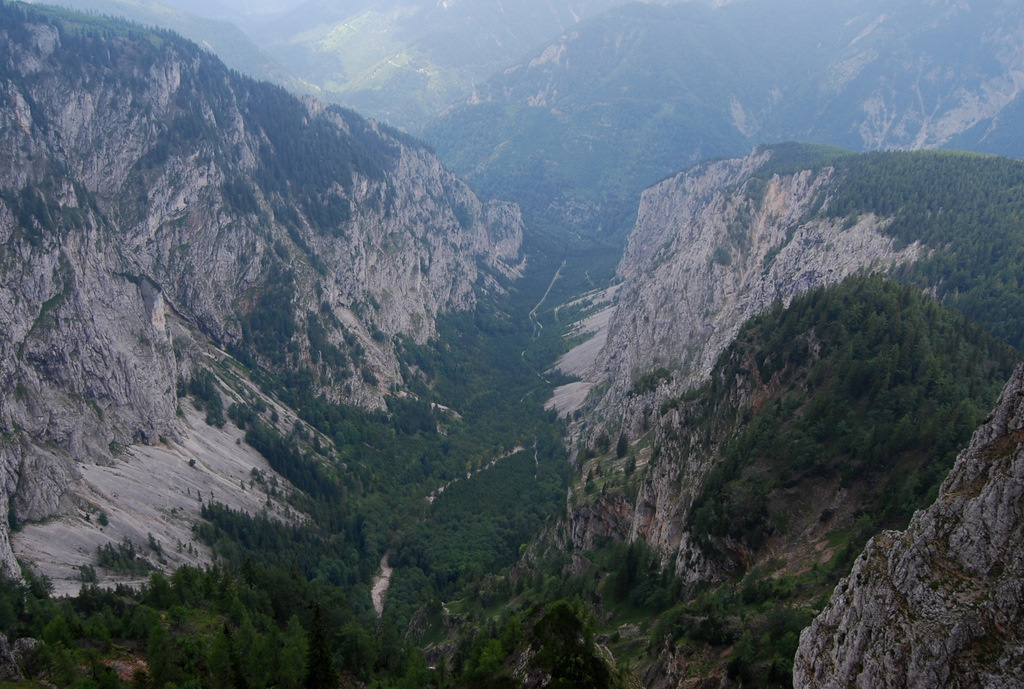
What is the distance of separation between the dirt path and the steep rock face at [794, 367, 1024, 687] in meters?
109

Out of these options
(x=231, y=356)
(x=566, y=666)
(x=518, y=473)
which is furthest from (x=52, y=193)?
(x=566, y=666)

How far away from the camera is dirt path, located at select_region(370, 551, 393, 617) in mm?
138075

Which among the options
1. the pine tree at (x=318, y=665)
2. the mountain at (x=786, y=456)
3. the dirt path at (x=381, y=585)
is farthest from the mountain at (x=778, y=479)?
the dirt path at (x=381, y=585)

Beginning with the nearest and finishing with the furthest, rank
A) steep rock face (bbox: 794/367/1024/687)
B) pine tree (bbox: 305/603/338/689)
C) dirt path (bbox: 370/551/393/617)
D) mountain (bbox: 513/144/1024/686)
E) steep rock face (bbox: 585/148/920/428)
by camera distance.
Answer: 1. steep rock face (bbox: 794/367/1024/687)
2. mountain (bbox: 513/144/1024/686)
3. pine tree (bbox: 305/603/338/689)
4. dirt path (bbox: 370/551/393/617)
5. steep rock face (bbox: 585/148/920/428)

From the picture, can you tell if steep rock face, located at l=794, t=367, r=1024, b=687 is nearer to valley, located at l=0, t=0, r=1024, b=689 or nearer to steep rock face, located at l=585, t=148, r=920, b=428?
valley, located at l=0, t=0, r=1024, b=689

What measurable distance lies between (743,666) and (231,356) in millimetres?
171755

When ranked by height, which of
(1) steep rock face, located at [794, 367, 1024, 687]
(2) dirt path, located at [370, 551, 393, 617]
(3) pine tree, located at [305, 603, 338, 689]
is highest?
(1) steep rock face, located at [794, 367, 1024, 687]

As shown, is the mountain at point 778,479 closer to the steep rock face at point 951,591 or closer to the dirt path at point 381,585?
the steep rock face at point 951,591

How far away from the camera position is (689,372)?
541 ft

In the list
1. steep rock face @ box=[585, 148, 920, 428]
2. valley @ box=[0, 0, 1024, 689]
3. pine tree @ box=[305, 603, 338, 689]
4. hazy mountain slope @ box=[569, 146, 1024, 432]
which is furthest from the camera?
steep rock face @ box=[585, 148, 920, 428]

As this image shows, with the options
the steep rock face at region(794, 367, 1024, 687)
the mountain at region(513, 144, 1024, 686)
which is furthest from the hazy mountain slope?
the steep rock face at region(794, 367, 1024, 687)

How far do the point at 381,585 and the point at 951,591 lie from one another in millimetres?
126902

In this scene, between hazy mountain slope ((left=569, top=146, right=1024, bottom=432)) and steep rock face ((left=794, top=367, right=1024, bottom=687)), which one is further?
hazy mountain slope ((left=569, top=146, right=1024, bottom=432))

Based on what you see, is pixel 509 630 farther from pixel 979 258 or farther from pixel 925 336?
pixel 979 258
